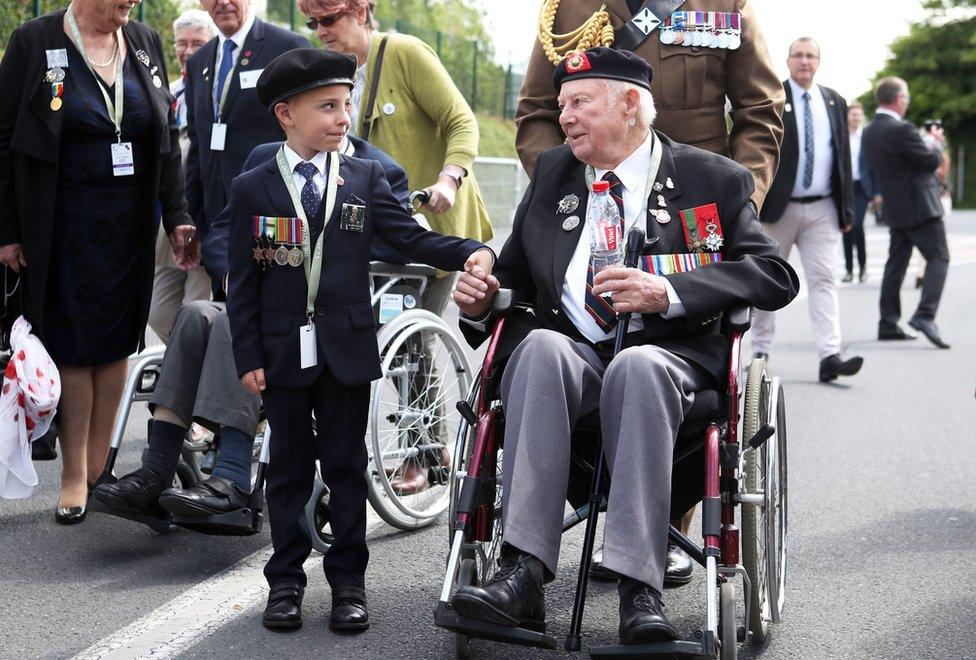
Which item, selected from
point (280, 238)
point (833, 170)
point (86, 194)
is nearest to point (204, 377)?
point (280, 238)

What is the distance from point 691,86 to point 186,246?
2.08 meters

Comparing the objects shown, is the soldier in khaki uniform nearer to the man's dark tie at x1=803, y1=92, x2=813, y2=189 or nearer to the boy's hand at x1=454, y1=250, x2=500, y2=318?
the boy's hand at x1=454, y1=250, x2=500, y2=318

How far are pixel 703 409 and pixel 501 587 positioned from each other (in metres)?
0.72

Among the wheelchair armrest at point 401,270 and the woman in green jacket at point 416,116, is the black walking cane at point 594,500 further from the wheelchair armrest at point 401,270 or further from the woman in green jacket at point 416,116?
the woman in green jacket at point 416,116

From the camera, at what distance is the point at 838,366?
8680 mm

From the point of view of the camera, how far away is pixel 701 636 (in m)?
3.29

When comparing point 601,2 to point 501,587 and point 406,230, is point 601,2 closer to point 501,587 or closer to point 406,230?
point 406,230

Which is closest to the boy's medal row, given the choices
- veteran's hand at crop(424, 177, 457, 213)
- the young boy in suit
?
the young boy in suit

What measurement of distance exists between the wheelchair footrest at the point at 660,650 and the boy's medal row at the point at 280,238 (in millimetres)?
1369

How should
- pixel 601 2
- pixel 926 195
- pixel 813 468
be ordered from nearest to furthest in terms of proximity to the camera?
1. pixel 601 2
2. pixel 813 468
3. pixel 926 195

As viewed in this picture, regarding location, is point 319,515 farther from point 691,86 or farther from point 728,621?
point 691,86

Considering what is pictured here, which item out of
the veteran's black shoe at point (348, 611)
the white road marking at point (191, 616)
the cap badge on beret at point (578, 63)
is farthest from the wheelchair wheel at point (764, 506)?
the white road marking at point (191, 616)

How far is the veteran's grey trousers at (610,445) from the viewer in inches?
134

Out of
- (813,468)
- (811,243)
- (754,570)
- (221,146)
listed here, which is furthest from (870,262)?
(754,570)
